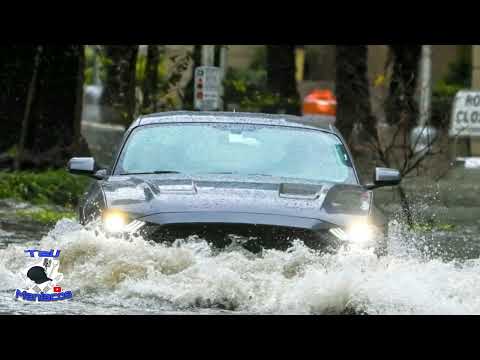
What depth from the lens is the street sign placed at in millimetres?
19609

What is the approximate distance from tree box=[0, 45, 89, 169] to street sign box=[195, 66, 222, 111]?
1639 millimetres

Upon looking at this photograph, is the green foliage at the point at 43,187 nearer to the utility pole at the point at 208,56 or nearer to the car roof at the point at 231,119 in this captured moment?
the utility pole at the point at 208,56

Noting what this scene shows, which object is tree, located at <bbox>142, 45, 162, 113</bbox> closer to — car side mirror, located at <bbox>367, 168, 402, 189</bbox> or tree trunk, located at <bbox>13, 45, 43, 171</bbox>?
tree trunk, located at <bbox>13, 45, 43, 171</bbox>

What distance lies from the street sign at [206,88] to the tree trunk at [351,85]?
2.59 meters

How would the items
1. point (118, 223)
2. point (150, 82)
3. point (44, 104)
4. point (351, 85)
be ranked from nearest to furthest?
point (118, 223), point (44, 104), point (150, 82), point (351, 85)

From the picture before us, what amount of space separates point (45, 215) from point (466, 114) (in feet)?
24.4

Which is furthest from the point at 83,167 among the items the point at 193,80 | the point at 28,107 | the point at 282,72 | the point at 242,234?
the point at 282,72

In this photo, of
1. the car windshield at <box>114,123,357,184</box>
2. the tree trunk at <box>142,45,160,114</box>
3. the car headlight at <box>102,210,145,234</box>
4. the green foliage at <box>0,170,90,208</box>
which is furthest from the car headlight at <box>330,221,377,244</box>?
the tree trunk at <box>142,45,160,114</box>

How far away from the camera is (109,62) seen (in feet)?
68.4

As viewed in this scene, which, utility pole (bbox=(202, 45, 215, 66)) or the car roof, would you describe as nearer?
the car roof

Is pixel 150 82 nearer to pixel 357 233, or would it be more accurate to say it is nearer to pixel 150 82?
pixel 150 82

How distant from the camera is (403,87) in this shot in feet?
57.3
